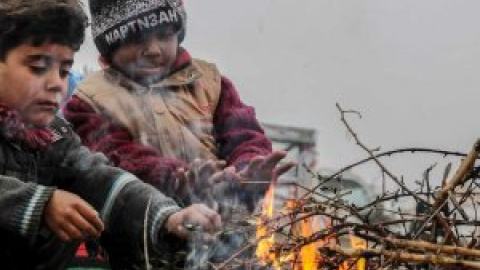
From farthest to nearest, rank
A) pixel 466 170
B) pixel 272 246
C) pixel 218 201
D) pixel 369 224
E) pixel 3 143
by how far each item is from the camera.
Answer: pixel 218 201 → pixel 3 143 → pixel 272 246 → pixel 369 224 → pixel 466 170

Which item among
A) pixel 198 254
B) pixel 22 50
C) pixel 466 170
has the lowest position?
pixel 198 254

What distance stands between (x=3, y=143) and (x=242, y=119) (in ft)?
3.52

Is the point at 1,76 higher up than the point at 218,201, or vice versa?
the point at 1,76

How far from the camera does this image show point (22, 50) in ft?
8.28

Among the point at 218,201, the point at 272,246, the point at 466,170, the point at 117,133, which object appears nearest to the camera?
the point at 466,170

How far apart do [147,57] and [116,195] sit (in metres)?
0.85

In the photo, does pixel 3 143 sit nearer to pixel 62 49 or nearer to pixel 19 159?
pixel 19 159

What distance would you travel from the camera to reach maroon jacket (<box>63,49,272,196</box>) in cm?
294

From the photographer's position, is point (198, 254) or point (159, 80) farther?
point (159, 80)

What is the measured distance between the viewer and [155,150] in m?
3.09

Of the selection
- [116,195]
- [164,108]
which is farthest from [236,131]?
[116,195]

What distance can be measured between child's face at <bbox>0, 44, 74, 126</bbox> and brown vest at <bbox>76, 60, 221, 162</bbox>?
62cm

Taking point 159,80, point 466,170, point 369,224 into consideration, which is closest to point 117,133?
point 159,80

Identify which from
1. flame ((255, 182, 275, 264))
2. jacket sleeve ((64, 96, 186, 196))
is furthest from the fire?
jacket sleeve ((64, 96, 186, 196))
